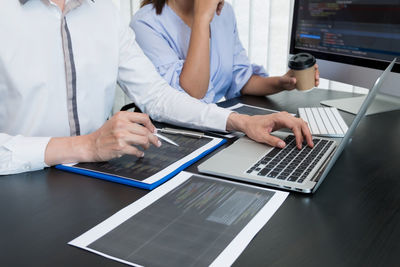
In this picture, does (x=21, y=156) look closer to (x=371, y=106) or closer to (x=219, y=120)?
(x=219, y=120)

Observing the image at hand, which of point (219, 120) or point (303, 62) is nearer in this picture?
point (219, 120)

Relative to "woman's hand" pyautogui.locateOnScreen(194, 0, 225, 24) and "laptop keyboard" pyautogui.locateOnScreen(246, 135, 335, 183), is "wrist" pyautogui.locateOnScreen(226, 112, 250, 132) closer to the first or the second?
"laptop keyboard" pyautogui.locateOnScreen(246, 135, 335, 183)

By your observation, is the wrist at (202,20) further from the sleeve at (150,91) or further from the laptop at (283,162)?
the laptop at (283,162)

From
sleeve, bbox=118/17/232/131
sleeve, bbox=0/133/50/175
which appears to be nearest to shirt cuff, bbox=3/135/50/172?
sleeve, bbox=0/133/50/175

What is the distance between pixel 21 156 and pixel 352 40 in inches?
41.3

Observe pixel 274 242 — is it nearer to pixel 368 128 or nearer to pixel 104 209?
pixel 104 209

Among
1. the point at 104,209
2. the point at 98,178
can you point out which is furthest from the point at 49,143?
the point at 104,209

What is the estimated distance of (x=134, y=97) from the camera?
1284 mm

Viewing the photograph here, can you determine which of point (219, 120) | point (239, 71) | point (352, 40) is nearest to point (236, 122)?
point (219, 120)

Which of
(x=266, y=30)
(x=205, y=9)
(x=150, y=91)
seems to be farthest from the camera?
(x=266, y=30)

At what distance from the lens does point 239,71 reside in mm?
1688

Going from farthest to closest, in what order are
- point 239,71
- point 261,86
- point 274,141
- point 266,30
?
point 266,30
point 239,71
point 261,86
point 274,141

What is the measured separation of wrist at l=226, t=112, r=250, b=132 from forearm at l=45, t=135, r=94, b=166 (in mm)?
377

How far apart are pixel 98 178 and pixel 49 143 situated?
0.15m
